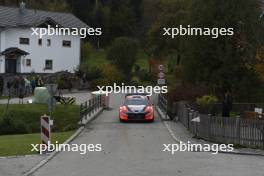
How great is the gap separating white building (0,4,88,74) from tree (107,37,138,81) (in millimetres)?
6407

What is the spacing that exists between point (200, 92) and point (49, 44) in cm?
3491

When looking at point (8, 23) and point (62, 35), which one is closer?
point (8, 23)

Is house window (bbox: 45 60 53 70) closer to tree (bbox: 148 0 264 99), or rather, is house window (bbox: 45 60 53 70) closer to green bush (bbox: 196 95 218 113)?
green bush (bbox: 196 95 218 113)

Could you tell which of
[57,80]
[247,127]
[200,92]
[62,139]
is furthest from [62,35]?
[247,127]

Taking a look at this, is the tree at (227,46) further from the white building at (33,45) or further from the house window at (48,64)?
the house window at (48,64)

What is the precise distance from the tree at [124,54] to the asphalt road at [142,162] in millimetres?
39881

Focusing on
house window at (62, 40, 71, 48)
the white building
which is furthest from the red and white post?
house window at (62, 40, 71, 48)

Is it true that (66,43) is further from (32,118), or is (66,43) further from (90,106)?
(32,118)

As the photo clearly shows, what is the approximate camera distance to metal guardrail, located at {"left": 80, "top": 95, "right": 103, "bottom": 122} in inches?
1409

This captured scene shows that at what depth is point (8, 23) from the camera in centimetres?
6600

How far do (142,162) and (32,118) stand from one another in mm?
18811

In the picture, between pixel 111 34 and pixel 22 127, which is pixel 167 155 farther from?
pixel 111 34

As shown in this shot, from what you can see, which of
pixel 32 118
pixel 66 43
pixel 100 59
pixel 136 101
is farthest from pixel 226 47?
pixel 100 59

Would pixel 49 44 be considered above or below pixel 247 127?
above
